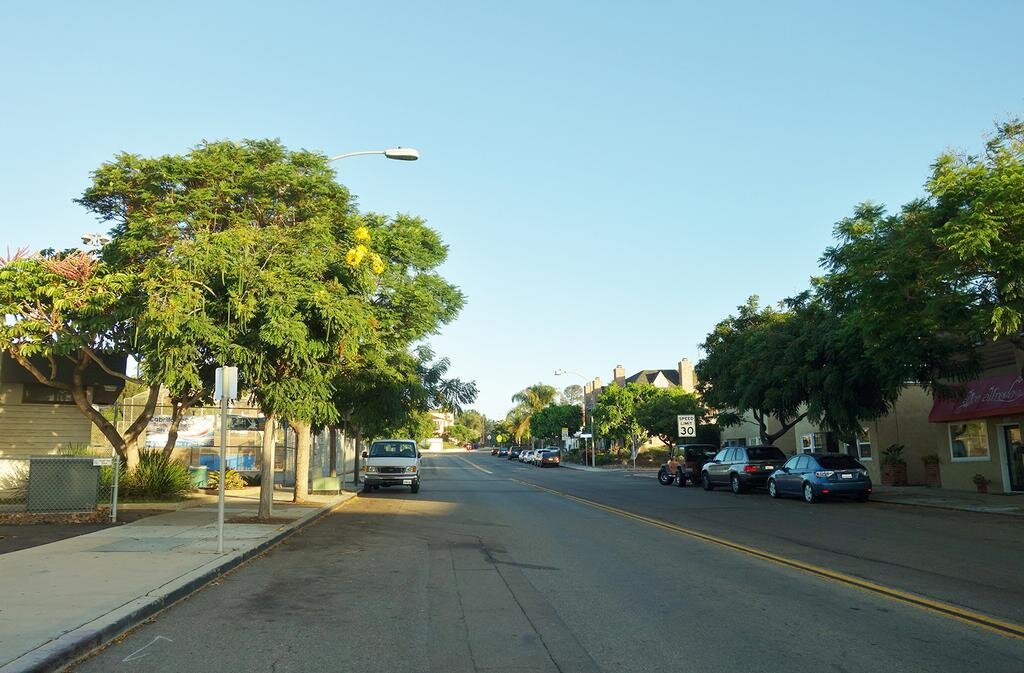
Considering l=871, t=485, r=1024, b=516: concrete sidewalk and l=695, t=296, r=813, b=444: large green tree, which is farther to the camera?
l=695, t=296, r=813, b=444: large green tree

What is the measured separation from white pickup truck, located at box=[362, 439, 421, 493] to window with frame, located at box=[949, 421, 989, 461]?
19.2m

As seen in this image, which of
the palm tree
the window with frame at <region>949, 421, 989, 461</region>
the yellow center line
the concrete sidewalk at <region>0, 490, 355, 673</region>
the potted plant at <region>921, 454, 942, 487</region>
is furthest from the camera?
the palm tree

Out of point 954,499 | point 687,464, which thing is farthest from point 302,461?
point 954,499

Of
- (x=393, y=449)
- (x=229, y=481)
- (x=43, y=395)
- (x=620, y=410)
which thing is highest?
(x=620, y=410)

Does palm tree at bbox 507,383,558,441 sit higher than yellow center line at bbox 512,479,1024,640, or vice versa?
palm tree at bbox 507,383,558,441

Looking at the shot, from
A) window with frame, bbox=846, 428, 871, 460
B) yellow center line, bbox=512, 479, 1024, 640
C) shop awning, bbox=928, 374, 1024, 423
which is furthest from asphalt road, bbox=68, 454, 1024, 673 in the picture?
window with frame, bbox=846, 428, 871, 460

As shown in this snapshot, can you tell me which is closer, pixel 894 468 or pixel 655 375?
pixel 894 468

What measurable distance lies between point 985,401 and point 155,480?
25.1 metres

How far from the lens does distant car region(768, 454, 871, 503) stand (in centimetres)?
2225

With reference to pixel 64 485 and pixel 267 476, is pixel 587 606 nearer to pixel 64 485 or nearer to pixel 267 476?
pixel 267 476

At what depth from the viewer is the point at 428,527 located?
1667 centimetres

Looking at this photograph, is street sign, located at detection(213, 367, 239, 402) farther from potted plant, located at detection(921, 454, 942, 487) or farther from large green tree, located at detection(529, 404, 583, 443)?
large green tree, located at detection(529, 404, 583, 443)

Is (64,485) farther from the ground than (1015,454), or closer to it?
closer to it

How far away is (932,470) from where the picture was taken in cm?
2798
